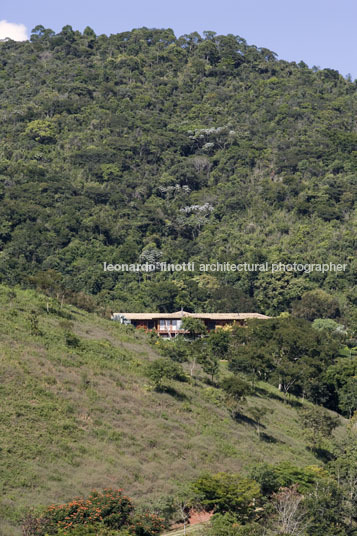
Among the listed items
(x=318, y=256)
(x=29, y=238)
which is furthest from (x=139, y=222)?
(x=318, y=256)

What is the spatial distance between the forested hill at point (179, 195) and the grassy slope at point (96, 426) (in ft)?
88.6

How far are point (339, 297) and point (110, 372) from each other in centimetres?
7417

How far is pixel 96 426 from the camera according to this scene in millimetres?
42719

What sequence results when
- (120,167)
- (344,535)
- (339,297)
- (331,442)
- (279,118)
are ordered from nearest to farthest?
(344,535)
(331,442)
(339,297)
(120,167)
(279,118)

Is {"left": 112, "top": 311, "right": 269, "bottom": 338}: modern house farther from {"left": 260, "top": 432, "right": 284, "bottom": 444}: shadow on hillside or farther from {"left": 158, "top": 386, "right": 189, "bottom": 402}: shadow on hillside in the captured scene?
{"left": 260, "top": 432, "right": 284, "bottom": 444}: shadow on hillside

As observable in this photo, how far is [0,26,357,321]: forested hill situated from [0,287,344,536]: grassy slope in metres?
27.0

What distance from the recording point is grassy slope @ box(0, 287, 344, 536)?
36.6 metres

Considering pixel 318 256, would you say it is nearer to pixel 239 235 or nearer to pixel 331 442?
pixel 239 235

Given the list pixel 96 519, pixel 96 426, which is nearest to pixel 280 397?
pixel 96 426

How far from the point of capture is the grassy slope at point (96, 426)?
120ft

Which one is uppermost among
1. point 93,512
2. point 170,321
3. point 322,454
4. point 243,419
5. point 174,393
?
point 93,512

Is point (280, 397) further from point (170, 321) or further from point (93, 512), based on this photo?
point (93, 512)

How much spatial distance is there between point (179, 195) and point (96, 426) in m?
119

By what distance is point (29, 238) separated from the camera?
12325 centimetres
